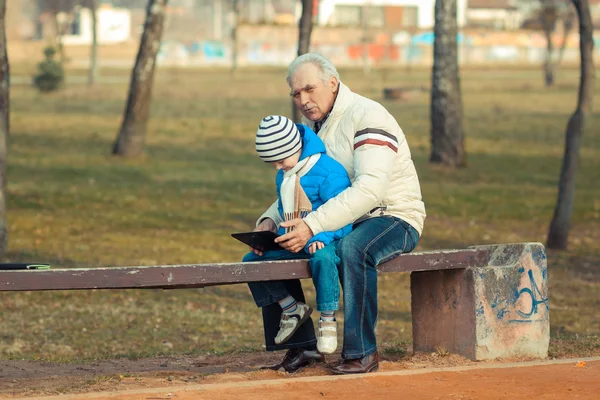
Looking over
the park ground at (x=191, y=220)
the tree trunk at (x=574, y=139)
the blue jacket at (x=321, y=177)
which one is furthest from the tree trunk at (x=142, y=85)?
the blue jacket at (x=321, y=177)

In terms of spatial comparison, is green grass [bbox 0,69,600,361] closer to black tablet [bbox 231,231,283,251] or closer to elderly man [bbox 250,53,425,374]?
elderly man [bbox 250,53,425,374]

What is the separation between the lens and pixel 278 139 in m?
5.62

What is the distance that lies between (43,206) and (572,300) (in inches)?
298

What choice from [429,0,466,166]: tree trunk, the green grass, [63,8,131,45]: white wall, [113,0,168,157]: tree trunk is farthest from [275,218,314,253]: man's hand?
[63,8,131,45]: white wall

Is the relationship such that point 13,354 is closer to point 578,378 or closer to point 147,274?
point 147,274

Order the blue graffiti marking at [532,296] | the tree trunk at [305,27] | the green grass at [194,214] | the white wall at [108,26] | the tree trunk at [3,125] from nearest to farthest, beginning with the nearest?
the blue graffiti marking at [532,296] < the green grass at [194,214] < the tree trunk at [3,125] < the tree trunk at [305,27] < the white wall at [108,26]

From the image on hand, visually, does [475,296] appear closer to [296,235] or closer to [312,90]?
[296,235]

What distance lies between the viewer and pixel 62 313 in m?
9.45

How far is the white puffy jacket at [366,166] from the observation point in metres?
5.57

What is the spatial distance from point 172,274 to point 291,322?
2.30ft

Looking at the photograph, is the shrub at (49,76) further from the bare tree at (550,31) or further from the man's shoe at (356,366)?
the man's shoe at (356,366)

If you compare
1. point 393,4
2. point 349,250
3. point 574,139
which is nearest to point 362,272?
point 349,250

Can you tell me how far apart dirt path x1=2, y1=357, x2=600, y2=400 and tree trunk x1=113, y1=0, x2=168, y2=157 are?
14182mm

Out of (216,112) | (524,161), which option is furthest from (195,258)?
(216,112)
